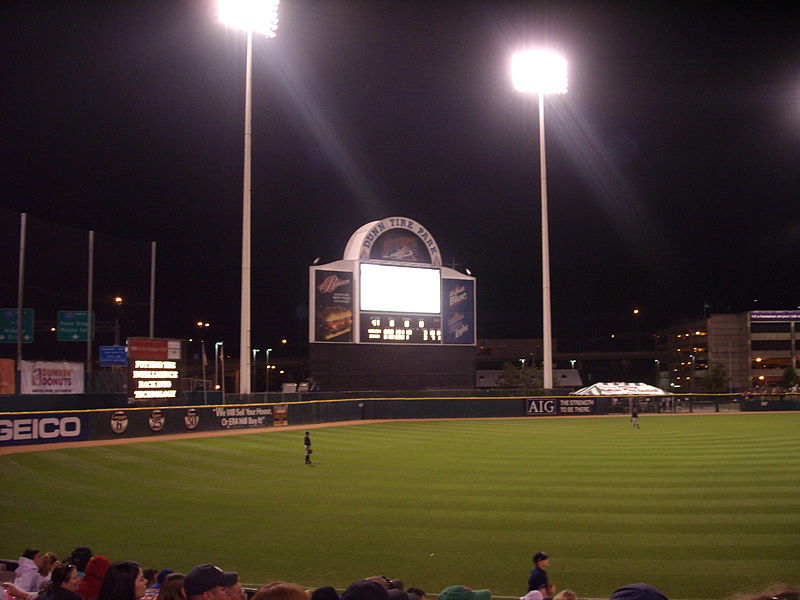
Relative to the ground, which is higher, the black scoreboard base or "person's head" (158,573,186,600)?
the black scoreboard base

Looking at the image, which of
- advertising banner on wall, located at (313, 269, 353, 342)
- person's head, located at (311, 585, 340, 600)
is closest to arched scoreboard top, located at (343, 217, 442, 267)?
advertising banner on wall, located at (313, 269, 353, 342)

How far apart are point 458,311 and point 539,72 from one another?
14.5m

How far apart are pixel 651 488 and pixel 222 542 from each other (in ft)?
27.8

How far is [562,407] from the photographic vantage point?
47.6 meters

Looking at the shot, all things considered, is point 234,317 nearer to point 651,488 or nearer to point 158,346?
point 158,346

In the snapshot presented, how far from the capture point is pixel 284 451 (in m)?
23.7

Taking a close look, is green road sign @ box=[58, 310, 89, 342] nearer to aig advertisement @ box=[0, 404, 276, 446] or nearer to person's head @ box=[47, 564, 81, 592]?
aig advertisement @ box=[0, 404, 276, 446]

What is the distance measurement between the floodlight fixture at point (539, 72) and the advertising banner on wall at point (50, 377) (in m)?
28.2

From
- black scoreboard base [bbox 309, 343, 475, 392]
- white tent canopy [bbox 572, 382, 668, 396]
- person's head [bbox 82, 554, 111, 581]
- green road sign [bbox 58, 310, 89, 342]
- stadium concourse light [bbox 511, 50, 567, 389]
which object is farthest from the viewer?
white tent canopy [bbox 572, 382, 668, 396]

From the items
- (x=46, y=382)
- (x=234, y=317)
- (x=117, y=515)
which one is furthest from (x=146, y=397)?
(x=234, y=317)

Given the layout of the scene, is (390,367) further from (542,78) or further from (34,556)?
(34,556)

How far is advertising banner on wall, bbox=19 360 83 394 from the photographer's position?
31720mm

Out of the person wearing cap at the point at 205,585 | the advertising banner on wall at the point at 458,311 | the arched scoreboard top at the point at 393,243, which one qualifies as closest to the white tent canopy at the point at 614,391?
the advertising banner on wall at the point at 458,311

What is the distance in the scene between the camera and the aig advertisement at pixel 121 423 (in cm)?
2497
